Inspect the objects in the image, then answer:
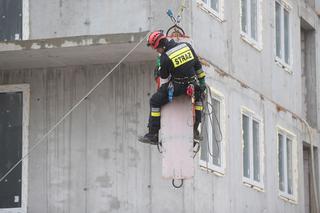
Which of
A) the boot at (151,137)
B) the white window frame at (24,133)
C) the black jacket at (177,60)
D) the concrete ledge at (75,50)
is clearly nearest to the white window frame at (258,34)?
the concrete ledge at (75,50)

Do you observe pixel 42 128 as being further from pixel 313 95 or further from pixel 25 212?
pixel 313 95

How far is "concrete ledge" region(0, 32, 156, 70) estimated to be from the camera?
2248cm

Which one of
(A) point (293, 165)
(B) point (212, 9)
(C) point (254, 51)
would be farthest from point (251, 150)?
(A) point (293, 165)

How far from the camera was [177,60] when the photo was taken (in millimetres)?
20031

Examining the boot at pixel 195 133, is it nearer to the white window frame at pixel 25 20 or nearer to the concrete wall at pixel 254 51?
the concrete wall at pixel 254 51

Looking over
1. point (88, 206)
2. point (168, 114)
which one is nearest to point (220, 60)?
point (88, 206)

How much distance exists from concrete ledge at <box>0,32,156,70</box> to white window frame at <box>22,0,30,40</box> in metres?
0.48

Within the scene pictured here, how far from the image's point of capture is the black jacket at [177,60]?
20.0 meters

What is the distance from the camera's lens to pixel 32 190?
951 inches

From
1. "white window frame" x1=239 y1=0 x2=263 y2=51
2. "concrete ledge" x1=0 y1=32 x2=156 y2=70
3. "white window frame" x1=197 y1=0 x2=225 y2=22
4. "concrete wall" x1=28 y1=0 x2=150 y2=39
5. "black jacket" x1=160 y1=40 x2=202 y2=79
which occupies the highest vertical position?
"white window frame" x1=239 y1=0 x2=263 y2=51

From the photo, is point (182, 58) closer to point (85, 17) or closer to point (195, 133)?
point (195, 133)

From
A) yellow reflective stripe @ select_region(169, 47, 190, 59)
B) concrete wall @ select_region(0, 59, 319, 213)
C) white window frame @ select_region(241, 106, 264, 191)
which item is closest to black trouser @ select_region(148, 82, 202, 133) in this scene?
yellow reflective stripe @ select_region(169, 47, 190, 59)

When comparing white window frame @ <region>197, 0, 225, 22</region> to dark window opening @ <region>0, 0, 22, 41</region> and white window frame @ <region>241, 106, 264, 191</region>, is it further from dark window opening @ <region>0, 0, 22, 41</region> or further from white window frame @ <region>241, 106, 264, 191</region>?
dark window opening @ <region>0, 0, 22, 41</region>

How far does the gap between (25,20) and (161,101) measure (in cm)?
473
